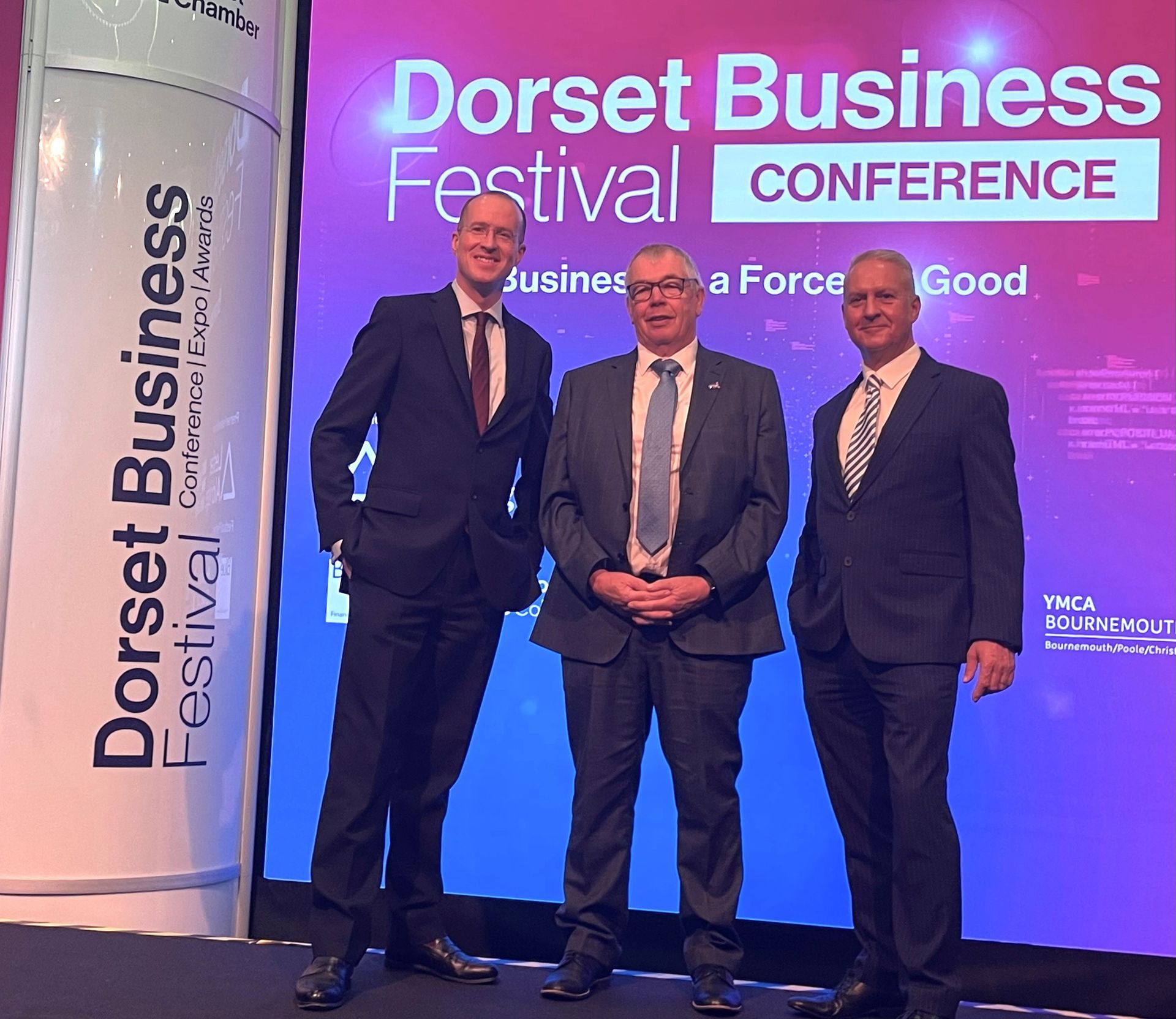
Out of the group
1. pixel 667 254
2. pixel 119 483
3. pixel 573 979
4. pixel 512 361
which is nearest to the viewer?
pixel 573 979

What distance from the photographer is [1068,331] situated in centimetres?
390

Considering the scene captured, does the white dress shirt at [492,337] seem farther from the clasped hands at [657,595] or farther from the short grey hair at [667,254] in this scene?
A: the clasped hands at [657,595]

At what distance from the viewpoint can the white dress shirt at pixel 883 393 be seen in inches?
127

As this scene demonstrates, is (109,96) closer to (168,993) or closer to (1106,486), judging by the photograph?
(168,993)

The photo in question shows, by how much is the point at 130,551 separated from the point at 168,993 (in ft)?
4.20

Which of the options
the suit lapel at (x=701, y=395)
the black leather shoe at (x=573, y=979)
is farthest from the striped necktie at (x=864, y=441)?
the black leather shoe at (x=573, y=979)

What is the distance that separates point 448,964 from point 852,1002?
3.20 feet

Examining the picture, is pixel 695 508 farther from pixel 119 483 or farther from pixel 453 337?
pixel 119 483

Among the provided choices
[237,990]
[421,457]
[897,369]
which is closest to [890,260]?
[897,369]

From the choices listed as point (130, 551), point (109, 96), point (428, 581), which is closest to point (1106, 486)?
point (428, 581)

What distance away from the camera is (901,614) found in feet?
10.1

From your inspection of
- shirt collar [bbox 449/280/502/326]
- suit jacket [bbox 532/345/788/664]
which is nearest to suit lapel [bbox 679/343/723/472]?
suit jacket [bbox 532/345/788/664]

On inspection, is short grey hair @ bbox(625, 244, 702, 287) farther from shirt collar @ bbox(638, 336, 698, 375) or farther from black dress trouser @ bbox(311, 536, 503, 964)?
black dress trouser @ bbox(311, 536, 503, 964)

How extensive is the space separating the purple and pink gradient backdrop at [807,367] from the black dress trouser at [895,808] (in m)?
0.77
